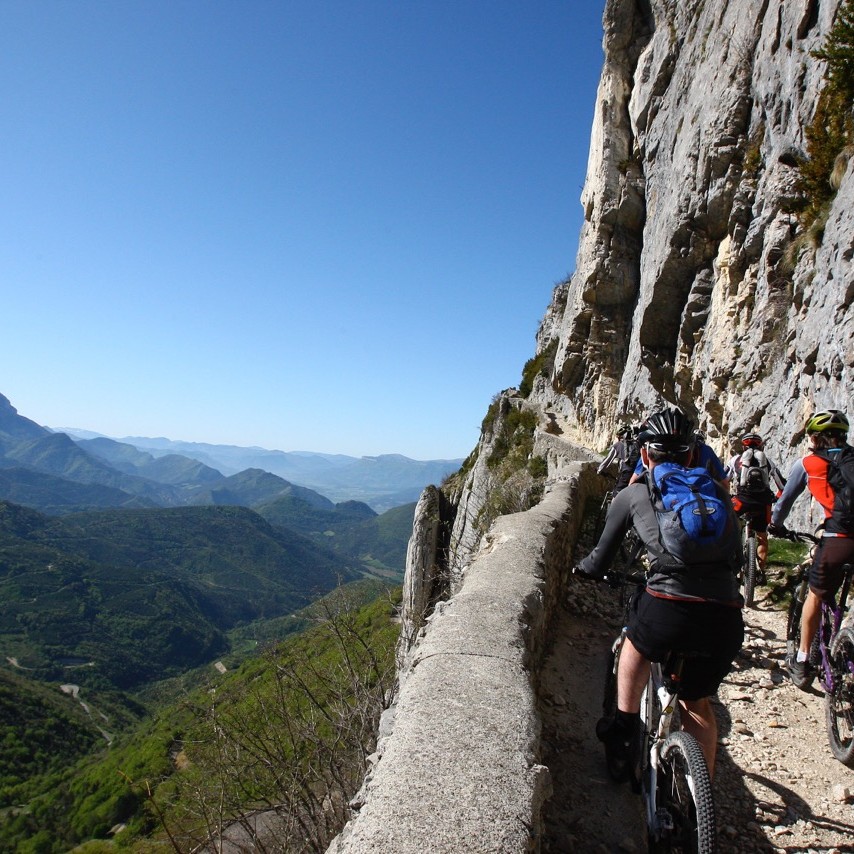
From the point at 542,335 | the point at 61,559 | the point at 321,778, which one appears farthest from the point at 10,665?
the point at 321,778

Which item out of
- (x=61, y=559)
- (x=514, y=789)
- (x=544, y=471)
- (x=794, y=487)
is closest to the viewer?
(x=514, y=789)

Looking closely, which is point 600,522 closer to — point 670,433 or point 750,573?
point 750,573

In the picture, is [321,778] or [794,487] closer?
[794,487]

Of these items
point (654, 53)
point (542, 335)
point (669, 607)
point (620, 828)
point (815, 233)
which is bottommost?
point (620, 828)

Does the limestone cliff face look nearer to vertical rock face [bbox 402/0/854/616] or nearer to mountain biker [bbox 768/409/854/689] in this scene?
vertical rock face [bbox 402/0/854/616]

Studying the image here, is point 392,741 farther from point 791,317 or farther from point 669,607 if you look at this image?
point 791,317

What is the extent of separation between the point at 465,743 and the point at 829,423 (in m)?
3.71

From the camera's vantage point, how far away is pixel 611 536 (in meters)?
3.00

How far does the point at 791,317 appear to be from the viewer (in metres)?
10.1

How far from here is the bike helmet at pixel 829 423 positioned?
14.0ft

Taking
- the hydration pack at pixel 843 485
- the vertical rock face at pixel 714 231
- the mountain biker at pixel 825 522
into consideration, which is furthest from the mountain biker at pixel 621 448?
the hydration pack at pixel 843 485

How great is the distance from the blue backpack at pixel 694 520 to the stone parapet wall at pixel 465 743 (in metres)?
1.12

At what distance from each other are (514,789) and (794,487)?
11.9ft

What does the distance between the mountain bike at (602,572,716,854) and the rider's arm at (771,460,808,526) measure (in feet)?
7.62
